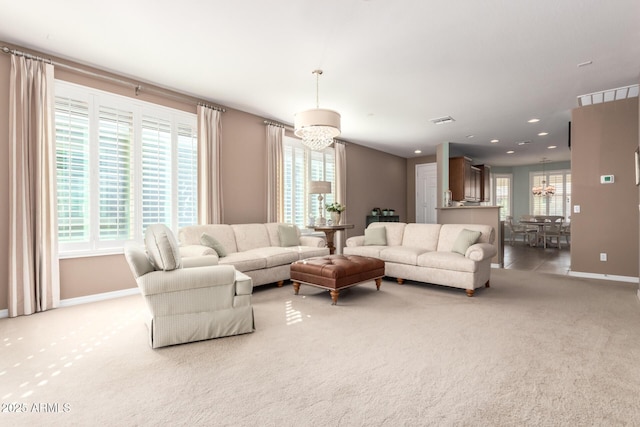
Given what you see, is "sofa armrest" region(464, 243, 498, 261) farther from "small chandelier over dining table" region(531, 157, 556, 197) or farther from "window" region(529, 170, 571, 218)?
"window" region(529, 170, 571, 218)

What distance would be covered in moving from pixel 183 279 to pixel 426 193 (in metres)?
8.80

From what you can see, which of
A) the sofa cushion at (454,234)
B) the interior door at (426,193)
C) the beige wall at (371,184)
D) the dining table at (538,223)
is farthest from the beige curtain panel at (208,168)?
the dining table at (538,223)

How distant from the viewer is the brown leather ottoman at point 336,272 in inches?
153

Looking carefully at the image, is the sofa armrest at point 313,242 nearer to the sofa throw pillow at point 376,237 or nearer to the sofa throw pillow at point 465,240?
the sofa throw pillow at point 376,237

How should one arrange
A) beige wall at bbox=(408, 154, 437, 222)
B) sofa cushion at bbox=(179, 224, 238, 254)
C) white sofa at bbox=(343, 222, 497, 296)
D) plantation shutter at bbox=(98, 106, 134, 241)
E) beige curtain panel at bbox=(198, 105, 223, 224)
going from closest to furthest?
plantation shutter at bbox=(98, 106, 134, 241) → white sofa at bbox=(343, 222, 497, 296) → sofa cushion at bbox=(179, 224, 238, 254) → beige curtain panel at bbox=(198, 105, 223, 224) → beige wall at bbox=(408, 154, 437, 222)

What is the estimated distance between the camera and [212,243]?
15.0 ft

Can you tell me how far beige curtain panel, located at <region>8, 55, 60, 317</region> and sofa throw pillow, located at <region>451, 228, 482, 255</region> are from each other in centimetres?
501

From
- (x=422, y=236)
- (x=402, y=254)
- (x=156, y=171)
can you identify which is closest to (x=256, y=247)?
(x=156, y=171)

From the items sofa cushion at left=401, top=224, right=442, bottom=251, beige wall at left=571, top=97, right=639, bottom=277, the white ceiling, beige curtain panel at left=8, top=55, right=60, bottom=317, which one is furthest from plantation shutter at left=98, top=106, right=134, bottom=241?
beige wall at left=571, top=97, right=639, bottom=277

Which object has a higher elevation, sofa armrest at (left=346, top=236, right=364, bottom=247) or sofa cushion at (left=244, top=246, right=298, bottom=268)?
sofa armrest at (left=346, top=236, right=364, bottom=247)

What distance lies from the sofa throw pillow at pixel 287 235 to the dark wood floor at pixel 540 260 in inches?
163

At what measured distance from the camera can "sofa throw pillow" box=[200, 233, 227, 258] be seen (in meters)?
4.55

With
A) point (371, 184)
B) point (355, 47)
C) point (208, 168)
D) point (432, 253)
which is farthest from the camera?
point (371, 184)

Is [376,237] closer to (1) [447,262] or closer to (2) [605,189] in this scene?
(1) [447,262]
